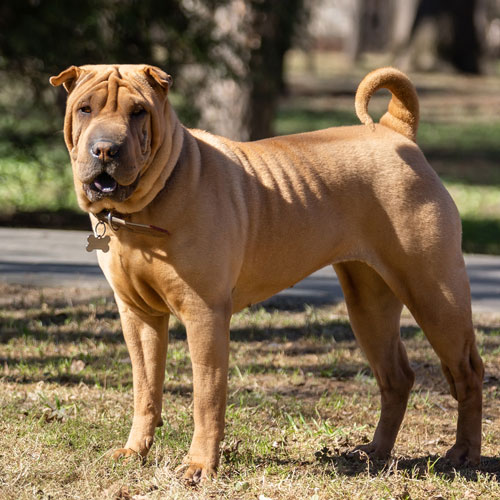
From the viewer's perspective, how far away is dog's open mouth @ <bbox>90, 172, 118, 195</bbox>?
355cm

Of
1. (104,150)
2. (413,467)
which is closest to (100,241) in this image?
(104,150)

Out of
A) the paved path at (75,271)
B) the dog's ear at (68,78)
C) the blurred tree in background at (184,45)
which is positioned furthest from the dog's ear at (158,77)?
the blurred tree in background at (184,45)

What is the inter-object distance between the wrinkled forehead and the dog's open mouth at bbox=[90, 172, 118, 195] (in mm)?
311

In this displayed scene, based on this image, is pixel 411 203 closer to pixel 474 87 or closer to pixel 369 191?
pixel 369 191

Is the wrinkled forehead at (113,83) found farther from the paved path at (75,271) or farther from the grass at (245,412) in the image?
the paved path at (75,271)

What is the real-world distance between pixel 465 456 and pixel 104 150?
2.27 metres

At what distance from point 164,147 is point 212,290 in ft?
2.00

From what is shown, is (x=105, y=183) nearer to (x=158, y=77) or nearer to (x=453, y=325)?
(x=158, y=77)

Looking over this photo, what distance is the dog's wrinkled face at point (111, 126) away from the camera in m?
3.48

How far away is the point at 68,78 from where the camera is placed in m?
3.76

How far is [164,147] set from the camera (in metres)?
3.73

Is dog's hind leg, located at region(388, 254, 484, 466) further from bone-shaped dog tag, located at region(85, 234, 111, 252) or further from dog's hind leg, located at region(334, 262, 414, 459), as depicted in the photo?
bone-shaped dog tag, located at region(85, 234, 111, 252)

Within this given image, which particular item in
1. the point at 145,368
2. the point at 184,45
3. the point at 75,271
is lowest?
the point at 75,271

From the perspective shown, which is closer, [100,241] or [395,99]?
[100,241]
